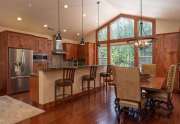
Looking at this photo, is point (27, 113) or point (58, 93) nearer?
point (27, 113)

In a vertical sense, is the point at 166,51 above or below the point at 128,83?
above

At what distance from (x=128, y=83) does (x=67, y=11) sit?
4671 mm

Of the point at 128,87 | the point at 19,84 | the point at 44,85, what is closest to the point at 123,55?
the point at 44,85

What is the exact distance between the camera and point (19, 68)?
233 inches

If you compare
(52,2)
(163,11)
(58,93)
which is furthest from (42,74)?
(163,11)

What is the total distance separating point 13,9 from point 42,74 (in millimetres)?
2843

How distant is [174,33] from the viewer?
19.5 feet

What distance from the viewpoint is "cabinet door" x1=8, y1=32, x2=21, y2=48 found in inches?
223

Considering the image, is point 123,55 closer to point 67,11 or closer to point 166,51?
point 166,51

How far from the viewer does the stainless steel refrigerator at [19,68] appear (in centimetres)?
570

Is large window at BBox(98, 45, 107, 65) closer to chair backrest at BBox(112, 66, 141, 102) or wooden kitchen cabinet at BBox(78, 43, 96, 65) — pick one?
wooden kitchen cabinet at BBox(78, 43, 96, 65)

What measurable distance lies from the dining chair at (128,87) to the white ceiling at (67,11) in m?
3.29

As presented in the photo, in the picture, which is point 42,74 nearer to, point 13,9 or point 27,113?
point 27,113

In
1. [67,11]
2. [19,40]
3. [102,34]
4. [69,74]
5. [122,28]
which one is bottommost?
[69,74]
